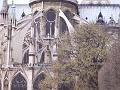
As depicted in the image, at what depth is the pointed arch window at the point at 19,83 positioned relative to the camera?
50.4 metres

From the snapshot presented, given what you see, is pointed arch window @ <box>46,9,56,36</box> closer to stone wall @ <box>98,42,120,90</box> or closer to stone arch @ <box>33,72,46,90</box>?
stone arch @ <box>33,72,46,90</box>

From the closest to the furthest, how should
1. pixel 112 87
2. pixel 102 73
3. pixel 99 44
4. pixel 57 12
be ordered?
pixel 112 87, pixel 102 73, pixel 99 44, pixel 57 12

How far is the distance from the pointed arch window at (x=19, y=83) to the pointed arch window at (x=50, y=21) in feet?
30.4

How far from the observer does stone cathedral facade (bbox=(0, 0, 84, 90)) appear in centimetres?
5053

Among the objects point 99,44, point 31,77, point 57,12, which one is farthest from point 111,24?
point 99,44

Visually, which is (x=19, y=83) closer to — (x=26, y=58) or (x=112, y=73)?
(x=26, y=58)

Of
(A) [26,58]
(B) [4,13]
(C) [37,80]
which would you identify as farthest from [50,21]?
(C) [37,80]

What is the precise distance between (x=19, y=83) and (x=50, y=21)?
11429 millimetres

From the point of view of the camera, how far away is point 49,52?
5347 centimetres

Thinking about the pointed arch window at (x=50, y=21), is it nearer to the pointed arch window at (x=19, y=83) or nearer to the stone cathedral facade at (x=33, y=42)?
the stone cathedral facade at (x=33, y=42)

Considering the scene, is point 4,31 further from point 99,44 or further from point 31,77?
point 99,44

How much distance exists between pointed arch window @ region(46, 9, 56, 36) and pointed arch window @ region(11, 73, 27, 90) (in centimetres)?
928

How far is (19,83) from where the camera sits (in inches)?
1993

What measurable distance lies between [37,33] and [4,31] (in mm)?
7711
